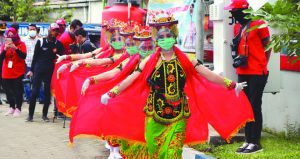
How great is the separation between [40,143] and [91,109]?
3409 mm

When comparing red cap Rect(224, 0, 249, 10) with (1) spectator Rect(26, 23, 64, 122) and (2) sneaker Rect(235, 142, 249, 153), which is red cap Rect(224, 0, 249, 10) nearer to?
(2) sneaker Rect(235, 142, 249, 153)

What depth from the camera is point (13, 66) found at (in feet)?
44.3

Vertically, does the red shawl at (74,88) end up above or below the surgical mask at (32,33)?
below

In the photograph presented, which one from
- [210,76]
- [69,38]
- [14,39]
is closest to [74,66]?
[210,76]

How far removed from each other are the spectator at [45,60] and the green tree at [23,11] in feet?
39.6

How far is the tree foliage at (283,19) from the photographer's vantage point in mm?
4012

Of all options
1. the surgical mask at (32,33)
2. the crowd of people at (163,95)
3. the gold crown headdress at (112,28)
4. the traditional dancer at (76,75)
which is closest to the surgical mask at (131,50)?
the crowd of people at (163,95)

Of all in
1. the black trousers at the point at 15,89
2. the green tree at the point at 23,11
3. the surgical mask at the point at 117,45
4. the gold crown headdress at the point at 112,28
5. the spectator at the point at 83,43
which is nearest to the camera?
the surgical mask at the point at 117,45

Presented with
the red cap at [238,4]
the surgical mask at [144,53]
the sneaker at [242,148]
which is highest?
the red cap at [238,4]

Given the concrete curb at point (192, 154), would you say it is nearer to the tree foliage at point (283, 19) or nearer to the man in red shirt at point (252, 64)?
the man in red shirt at point (252, 64)

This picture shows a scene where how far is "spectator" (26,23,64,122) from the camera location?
12570 mm

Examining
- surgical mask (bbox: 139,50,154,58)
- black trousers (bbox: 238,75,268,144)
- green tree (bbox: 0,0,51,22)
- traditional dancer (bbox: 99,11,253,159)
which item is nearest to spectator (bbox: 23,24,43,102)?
black trousers (bbox: 238,75,268,144)

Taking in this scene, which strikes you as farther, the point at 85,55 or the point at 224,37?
the point at 85,55

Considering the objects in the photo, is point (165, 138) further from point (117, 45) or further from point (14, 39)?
point (14, 39)
